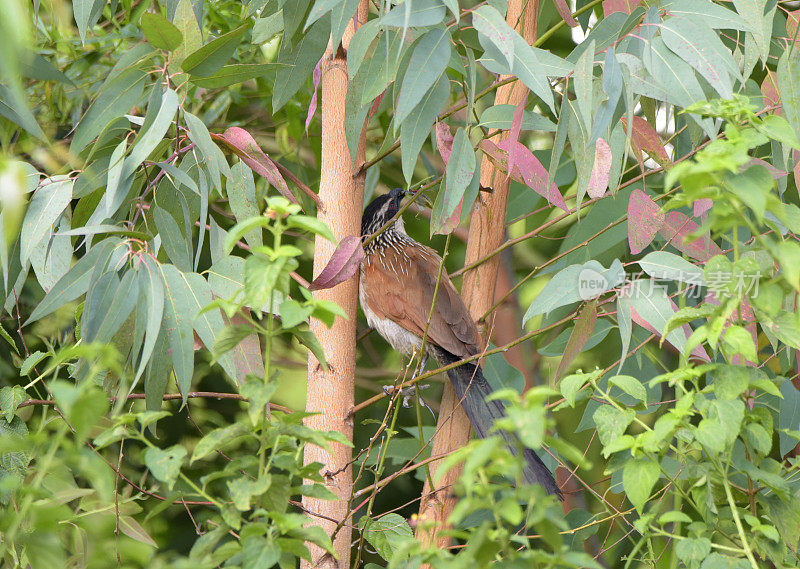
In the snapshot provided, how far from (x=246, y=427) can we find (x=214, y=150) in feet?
2.04

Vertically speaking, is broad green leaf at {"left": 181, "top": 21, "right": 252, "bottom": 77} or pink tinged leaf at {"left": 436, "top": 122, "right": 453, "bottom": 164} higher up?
broad green leaf at {"left": 181, "top": 21, "right": 252, "bottom": 77}

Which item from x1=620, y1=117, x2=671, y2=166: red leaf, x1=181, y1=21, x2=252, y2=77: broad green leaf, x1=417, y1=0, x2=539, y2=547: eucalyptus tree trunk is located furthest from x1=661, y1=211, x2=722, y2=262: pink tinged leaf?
x1=181, y1=21, x2=252, y2=77: broad green leaf

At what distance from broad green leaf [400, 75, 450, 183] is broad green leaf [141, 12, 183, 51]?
17.6 inches

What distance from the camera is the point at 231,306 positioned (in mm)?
991

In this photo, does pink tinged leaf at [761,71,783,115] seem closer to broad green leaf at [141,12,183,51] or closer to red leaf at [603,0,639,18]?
red leaf at [603,0,639,18]

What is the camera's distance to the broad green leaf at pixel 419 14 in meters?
1.29

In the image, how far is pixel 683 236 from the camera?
68.6 inches

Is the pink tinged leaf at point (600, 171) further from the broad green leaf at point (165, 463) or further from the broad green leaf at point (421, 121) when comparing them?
the broad green leaf at point (165, 463)

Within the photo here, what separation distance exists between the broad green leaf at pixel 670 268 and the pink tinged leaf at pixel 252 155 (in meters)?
0.74

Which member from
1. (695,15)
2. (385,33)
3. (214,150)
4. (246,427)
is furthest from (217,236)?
(695,15)

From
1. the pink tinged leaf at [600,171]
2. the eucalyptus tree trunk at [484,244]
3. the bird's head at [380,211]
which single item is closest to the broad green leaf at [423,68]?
the pink tinged leaf at [600,171]

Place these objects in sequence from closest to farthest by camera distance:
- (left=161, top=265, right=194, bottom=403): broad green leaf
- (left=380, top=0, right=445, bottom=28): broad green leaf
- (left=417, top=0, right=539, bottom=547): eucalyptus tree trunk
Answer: (left=380, top=0, right=445, bottom=28): broad green leaf → (left=161, top=265, right=194, bottom=403): broad green leaf → (left=417, top=0, right=539, bottom=547): eucalyptus tree trunk

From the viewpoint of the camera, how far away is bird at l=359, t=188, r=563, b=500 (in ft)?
6.86

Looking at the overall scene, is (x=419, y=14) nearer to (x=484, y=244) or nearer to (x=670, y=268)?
(x=670, y=268)
